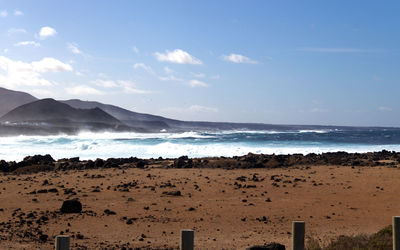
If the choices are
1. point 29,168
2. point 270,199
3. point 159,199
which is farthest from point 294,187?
point 29,168

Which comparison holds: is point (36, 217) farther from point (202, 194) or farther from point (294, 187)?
point (294, 187)

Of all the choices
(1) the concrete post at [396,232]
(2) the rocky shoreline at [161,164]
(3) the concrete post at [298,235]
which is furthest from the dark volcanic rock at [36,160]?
(1) the concrete post at [396,232]

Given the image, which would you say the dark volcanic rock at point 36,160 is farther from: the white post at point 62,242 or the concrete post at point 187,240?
the concrete post at point 187,240

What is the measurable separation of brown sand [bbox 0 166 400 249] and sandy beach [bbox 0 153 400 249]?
0.07 feet

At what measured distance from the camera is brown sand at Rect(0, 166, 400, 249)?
27.7 feet

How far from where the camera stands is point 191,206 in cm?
1123

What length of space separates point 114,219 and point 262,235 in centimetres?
342

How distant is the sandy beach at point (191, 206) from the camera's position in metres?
8.36

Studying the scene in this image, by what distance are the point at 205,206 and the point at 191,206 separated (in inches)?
14.5

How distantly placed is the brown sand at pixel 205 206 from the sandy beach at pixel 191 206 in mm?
21

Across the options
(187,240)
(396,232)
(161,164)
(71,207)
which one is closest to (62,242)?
(187,240)

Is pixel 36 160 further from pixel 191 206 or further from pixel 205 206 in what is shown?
pixel 205 206

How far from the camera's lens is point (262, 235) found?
861cm

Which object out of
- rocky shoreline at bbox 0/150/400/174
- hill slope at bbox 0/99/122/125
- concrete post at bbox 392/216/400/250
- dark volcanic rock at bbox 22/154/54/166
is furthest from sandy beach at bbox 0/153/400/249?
hill slope at bbox 0/99/122/125
